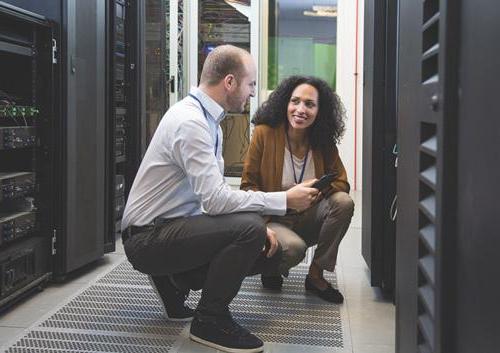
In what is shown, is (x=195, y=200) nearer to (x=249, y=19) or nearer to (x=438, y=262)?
(x=438, y=262)

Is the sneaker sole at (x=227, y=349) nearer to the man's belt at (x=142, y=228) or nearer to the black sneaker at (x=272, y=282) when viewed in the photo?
the man's belt at (x=142, y=228)

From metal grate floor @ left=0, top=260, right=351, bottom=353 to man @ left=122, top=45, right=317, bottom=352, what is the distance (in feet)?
0.52

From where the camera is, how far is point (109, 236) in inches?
133

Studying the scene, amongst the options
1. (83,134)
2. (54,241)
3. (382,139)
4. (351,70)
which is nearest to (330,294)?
(382,139)

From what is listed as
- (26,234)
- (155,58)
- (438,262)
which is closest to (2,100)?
(26,234)

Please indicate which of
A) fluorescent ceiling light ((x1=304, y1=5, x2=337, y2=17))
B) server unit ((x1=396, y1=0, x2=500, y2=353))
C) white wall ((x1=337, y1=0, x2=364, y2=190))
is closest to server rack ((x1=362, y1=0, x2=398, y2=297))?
server unit ((x1=396, y1=0, x2=500, y2=353))

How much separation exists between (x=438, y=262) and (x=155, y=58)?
4.45 meters

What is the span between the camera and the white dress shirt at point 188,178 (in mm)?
2100

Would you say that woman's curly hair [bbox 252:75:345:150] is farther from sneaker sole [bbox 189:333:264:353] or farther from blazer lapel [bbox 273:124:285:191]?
sneaker sole [bbox 189:333:264:353]

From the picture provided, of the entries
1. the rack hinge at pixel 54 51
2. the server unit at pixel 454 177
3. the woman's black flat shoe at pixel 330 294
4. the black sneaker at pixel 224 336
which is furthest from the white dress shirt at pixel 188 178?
the server unit at pixel 454 177

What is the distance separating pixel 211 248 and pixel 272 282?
83 cm

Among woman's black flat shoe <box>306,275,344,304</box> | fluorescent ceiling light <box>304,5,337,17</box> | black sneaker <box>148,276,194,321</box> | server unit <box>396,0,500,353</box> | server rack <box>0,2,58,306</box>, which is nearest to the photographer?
server unit <box>396,0,500,353</box>

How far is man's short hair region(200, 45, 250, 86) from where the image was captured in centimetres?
224

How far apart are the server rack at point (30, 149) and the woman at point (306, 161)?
93cm
